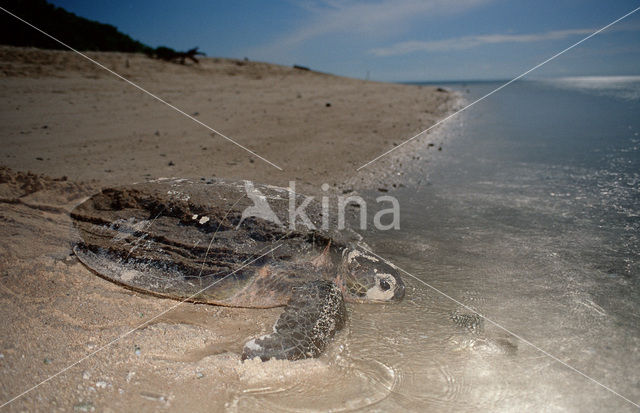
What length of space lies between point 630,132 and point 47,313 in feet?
41.6

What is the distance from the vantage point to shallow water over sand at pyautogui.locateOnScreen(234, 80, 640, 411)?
7.24ft

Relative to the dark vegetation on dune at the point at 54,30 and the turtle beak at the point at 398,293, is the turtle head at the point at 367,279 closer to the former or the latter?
the turtle beak at the point at 398,293

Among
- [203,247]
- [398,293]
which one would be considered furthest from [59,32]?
[398,293]

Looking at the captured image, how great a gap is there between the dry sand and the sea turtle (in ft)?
0.56

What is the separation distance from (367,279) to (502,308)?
1.17 meters

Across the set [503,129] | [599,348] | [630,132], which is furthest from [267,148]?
[630,132]

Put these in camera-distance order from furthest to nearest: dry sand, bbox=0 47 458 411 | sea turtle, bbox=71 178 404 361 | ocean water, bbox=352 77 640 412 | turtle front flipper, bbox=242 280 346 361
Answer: sea turtle, bbox=71 178 404 361 → turtle front flipper, bbox=242 280 346 361 → ocean water, bbox=352 77 640 412 → dry sand, bbox=0 47 458 411

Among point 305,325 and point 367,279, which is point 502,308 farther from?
point 305,325

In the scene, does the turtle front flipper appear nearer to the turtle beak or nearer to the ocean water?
the ocean water

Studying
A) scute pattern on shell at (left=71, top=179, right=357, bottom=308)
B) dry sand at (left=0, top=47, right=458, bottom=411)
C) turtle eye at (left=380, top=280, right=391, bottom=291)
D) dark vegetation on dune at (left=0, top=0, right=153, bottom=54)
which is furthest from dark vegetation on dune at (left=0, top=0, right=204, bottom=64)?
turtle eye at (left=380, top=280, right=391, bottom=291)

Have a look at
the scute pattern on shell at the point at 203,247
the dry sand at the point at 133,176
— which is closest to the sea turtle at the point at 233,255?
the scute pattern on shell at the point at 203,247

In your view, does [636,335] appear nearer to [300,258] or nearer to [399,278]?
[399,278]

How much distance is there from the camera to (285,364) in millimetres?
2385

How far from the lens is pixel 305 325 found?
264cm
